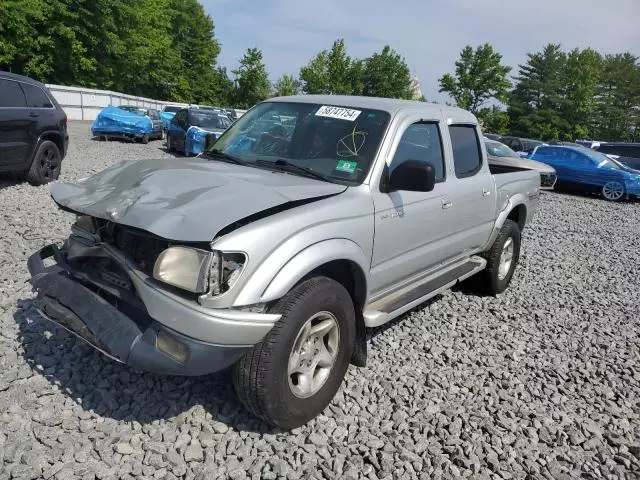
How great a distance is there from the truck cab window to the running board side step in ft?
2.80

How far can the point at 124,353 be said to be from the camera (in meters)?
2.50

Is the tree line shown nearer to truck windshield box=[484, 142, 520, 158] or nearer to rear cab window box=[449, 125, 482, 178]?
truck windshield box=[484, 142, 520, 158]

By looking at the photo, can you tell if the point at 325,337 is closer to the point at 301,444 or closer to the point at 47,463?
the point at 301,444

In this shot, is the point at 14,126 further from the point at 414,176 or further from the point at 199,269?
the point at 414,176

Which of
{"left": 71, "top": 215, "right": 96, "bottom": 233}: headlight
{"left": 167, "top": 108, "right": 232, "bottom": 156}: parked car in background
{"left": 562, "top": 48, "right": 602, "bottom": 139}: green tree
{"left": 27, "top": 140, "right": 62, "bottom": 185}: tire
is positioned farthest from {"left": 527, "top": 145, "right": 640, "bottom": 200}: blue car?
{"left": 562, "top": 48, "right": 602, "bottom": 139}: green tree

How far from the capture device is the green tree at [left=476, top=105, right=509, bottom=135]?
174 ft

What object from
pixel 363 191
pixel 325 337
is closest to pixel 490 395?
pixel 325 337

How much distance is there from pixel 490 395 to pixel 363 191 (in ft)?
5.71

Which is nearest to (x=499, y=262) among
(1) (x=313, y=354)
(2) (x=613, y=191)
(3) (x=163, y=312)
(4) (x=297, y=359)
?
(1) (x=313, y=354)

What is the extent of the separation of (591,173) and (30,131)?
16.1 meters

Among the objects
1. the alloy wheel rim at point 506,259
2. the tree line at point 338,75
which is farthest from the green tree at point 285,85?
the alloy wheel rim at point 506,259

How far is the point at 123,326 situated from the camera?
2609mm

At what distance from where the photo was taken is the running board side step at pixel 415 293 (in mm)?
3330

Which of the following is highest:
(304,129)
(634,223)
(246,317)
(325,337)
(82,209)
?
(304,129)
